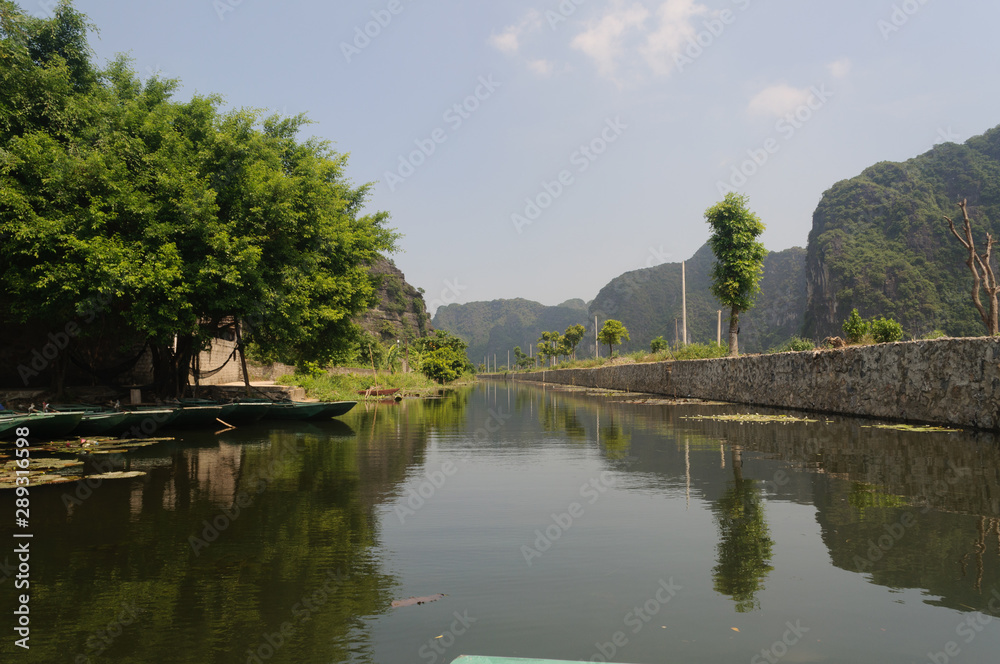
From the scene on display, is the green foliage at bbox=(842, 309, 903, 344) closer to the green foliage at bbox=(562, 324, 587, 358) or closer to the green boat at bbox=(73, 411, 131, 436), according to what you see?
the green boat at bbox=(73, 411, 131, 436)

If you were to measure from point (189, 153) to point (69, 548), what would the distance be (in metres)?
15.4

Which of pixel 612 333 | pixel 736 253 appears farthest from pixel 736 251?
pixel 612 333

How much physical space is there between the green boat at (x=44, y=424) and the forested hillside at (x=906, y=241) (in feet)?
258

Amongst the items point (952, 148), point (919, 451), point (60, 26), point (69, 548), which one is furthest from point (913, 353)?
point (952, 148)

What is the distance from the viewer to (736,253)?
97.9ft

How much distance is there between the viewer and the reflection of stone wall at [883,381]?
11898 mm

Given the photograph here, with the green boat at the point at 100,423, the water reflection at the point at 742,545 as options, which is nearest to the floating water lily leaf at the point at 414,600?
the water reflection at the point at 742,545

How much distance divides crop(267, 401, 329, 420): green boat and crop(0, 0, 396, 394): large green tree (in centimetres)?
262

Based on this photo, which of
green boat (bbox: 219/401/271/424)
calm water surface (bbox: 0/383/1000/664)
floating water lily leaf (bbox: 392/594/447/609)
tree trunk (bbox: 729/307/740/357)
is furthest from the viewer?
tree trunk (bbox: 729/307/740/357)

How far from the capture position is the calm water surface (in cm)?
340

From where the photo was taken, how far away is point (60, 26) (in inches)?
779

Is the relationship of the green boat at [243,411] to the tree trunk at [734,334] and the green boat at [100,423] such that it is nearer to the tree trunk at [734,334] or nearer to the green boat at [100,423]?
the green boat at [100,423]

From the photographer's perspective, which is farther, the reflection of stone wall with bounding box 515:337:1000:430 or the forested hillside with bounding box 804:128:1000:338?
the forested hillside with bounding box 804:128:1000:338

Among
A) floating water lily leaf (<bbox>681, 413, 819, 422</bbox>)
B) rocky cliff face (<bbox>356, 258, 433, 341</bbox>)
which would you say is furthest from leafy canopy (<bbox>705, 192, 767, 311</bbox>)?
rocky cliff face (<bbox>356, 258, 433, 341</bbox>)
